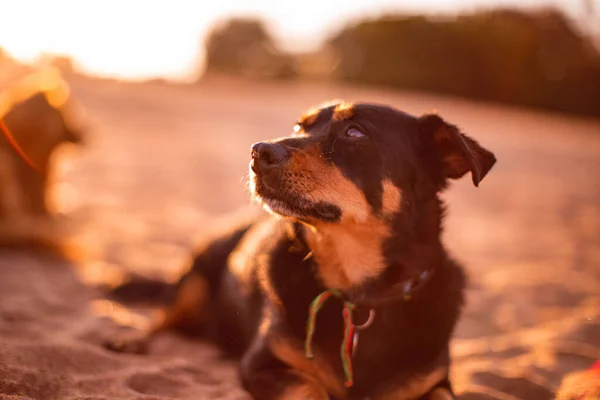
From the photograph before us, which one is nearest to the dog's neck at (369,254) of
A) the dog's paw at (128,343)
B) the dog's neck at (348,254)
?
the dog's neck at (348,254)

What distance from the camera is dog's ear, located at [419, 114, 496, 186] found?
2.77 m

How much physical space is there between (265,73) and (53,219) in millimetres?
24375

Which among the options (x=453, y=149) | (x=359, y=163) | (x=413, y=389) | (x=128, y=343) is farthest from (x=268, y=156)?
(x=128, y=343)

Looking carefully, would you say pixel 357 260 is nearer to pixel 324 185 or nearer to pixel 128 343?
pixel 324 185

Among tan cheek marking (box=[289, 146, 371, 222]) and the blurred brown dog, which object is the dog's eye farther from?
the blurred brown dog

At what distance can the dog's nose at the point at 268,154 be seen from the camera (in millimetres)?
2627

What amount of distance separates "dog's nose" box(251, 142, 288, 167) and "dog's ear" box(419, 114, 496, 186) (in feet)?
2.64

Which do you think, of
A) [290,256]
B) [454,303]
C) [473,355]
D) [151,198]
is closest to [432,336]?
[454,303]

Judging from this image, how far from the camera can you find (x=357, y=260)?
9.37 ft

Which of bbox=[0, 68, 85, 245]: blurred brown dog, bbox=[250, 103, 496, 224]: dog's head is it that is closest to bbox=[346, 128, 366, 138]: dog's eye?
bbox=[250, 103, 496, 224]: dog's head

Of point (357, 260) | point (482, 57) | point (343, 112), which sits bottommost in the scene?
point (357, 260)

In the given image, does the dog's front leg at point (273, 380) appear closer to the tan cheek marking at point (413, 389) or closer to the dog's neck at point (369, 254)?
the tan cheek marking at point (413, 389)

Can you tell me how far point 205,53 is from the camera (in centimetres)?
3044

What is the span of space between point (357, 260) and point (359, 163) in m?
0.47
